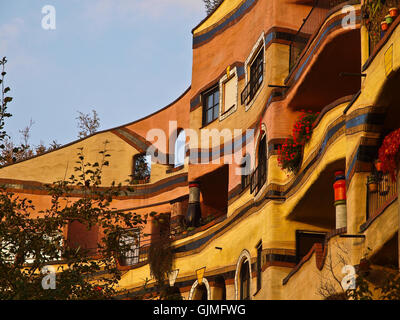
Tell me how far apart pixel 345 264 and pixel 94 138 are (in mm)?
19180

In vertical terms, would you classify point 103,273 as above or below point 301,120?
below

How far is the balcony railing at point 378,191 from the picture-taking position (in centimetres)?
1366

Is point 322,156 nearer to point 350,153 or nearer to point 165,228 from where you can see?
point 350,153

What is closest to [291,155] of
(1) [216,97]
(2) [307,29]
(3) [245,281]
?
(3) [245,281]

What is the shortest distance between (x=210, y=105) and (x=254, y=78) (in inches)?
124

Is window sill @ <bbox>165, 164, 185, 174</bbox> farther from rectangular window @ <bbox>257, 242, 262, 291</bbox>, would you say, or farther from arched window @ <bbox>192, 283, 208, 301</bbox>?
rectangular window @ <bbox>257, 242, 262, 291</bbox>

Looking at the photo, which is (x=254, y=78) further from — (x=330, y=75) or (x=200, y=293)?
(x=200, y=293)

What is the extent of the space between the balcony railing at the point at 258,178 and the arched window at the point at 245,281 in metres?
1.65

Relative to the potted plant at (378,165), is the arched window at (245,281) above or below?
below

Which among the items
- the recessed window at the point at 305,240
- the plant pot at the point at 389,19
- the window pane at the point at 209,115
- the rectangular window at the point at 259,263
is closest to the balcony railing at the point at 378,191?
the plant pot at the point at 389,19

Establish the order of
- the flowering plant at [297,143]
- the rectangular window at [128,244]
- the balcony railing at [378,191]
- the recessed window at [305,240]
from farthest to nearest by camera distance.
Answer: the recessed window at [305,240] < the flowering plant at [297,143] < the rectangular window at [128,244] < the balcony railing at [378,191]

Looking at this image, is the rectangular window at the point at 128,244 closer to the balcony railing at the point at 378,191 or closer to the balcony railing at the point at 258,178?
the balcony railing at the point at 258,178

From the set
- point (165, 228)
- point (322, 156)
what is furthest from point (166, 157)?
point (322, 156)
